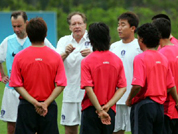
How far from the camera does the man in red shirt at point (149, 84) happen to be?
537cm

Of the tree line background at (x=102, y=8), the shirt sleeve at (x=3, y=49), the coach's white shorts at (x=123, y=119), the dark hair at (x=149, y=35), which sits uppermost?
the tree line background at (x=102, y=8)

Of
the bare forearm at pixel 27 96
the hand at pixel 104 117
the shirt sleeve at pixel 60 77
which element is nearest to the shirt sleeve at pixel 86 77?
the shirt sleeve at pixel 60 77

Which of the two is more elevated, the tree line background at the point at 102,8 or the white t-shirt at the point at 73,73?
the tree line background at the point at 102,8

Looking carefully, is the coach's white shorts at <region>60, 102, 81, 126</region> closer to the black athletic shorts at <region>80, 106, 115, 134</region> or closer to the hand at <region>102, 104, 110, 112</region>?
the black athletic shorts at <region>80, 106, 115, 134</region>

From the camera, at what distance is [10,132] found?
6840 millimetres

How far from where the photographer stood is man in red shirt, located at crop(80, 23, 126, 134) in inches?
207

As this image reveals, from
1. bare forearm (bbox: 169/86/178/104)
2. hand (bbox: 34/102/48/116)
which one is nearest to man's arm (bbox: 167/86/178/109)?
bare forearm (bbox: 169/86/178/104)

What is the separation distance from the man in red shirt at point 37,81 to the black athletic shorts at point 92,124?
386mm

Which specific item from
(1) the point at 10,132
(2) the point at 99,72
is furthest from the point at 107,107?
(1) the point at 10,132

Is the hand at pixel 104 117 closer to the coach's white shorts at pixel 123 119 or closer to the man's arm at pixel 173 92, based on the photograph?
the man's arm at pixel 173 92

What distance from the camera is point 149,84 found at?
5.39 meters

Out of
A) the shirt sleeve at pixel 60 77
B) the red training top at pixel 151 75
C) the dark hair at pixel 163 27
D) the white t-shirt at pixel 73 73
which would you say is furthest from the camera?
the white t-shirt at pixel 73 73

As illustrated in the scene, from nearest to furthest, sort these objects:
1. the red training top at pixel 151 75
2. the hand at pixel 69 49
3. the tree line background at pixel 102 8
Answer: the red training top at pixel 151 75, the hand at pixel 69 49, the tree line background at pixel 102 8

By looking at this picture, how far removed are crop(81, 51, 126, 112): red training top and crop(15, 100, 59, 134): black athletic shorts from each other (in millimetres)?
540
